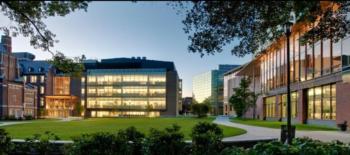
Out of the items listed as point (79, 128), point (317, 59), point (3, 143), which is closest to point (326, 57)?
point (317, 59)

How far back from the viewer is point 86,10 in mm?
7383

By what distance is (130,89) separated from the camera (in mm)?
166125

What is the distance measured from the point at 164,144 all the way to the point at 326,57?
3581cm

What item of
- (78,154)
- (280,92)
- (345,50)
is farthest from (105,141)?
(280,92)

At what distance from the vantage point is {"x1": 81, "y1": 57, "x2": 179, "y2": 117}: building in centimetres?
16238

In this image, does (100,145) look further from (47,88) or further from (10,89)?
(47,88)

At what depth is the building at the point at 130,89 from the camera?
16238 centimetres

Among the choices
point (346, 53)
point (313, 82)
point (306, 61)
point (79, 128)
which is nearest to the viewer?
point (346, 53)

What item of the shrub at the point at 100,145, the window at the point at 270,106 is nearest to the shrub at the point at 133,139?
the shrub at the point at 100,145

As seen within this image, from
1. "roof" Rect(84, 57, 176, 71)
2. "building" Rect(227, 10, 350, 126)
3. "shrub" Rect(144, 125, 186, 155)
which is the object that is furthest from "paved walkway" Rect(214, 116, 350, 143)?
"roof" Rect(84, 57, 176, 71)

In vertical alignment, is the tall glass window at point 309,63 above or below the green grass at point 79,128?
above

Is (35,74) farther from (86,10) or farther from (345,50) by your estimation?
(86,10)

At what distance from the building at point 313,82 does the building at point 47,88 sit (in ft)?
344

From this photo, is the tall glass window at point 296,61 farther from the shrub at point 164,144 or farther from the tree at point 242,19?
the shrub at point 164,144
